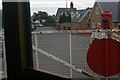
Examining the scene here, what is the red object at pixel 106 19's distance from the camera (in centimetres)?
183

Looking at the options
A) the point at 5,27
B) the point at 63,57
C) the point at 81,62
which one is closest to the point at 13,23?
the point at 5,27

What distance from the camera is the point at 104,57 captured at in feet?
6.04

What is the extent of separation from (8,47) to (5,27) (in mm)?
86

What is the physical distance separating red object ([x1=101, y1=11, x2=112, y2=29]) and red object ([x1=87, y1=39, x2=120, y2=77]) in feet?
0.45

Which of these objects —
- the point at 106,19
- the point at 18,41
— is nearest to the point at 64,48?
the point at 106,19

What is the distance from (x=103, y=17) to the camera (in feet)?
6.23

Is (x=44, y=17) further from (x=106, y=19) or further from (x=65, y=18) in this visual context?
(x=106, y=19)

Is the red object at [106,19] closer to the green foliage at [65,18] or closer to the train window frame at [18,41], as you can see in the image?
the green foliage at [65,18]

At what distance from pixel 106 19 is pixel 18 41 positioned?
1059 mm

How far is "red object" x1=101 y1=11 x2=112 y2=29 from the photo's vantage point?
183 centimetres

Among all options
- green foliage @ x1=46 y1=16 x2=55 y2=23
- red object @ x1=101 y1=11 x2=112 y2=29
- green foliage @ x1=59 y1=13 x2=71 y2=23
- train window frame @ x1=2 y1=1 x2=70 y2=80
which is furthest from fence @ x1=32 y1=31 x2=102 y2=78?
train window frame @ x1=2 y1=1 x2=70 y2=80

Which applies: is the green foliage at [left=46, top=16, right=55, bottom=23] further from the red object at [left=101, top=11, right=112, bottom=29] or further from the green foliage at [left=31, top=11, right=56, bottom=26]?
the red object at [left=101, top=11, right=112, bottom=29]

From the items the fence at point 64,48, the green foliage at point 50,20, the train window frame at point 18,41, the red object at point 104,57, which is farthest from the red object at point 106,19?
the train window frame at point 18,41

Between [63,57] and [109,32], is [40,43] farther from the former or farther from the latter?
[109,32]
